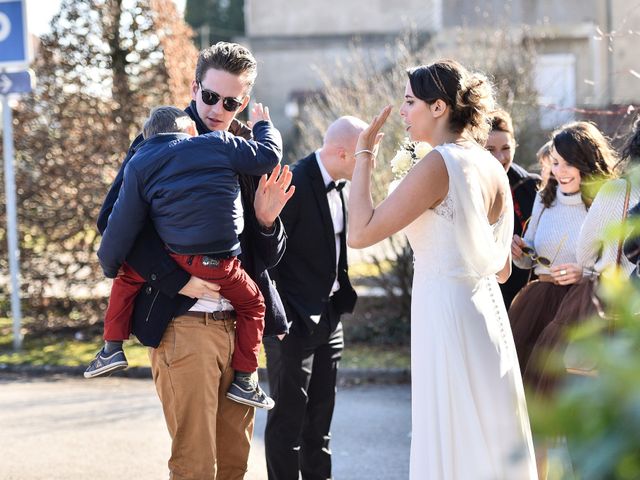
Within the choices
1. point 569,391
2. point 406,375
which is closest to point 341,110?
point 406,375

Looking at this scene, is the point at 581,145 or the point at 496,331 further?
the point at 581,145

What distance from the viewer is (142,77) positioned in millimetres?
10586

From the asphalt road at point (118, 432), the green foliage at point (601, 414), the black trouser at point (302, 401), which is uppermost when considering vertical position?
the green foliage at point (601, 414)

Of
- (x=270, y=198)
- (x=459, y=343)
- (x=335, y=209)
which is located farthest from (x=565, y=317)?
(x=270, y=198)

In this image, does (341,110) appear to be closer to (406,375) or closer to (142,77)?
(142,77)

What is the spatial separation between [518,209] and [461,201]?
227 cm

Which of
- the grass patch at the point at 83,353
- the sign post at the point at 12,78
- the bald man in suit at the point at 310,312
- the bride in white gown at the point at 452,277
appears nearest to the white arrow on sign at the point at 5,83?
the sign post at the point at 12,78

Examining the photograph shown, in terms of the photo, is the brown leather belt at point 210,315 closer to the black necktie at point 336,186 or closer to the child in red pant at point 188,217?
the child in red pant at point 188,217

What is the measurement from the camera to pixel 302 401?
15.8 feet

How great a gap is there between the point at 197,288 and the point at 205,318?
138mm

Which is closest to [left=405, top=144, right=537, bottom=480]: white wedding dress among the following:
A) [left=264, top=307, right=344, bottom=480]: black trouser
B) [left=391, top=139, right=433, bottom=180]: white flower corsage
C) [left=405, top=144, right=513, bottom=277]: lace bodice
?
[left=405, top=144, right=513, bottom=277]: lace bodice

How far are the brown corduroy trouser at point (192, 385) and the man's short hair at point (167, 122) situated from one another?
0.77 meters

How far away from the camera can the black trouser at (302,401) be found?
4766 mm

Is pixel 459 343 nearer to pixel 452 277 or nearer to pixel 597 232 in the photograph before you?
pixel 452 277
